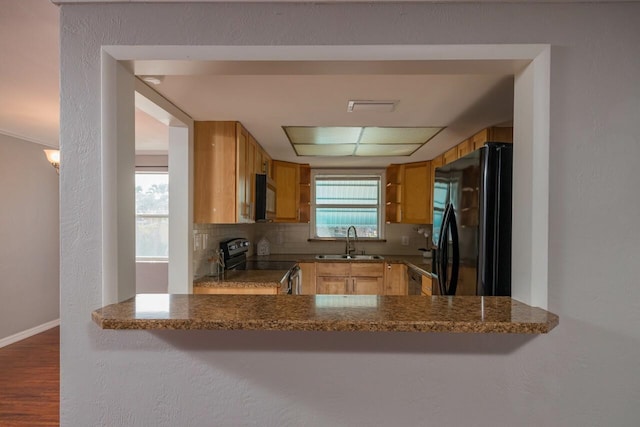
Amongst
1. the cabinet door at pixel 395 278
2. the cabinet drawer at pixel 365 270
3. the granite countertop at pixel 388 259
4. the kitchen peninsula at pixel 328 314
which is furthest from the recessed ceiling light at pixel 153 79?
the cabinet door at pixel 395 278

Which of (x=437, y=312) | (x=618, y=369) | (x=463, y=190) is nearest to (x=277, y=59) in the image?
(x=437, y=312)

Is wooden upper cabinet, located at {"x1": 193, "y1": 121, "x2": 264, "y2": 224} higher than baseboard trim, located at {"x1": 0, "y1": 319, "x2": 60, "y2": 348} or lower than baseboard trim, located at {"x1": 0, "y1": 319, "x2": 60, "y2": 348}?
higher

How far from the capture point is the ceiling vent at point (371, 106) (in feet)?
7.12

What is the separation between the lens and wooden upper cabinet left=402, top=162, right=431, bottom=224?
4.27 m

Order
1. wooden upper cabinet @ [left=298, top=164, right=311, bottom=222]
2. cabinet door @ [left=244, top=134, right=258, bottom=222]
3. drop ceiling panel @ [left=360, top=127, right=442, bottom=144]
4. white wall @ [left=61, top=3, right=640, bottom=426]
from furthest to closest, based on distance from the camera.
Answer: wooden upper cabinet @ [left=298, top=164, right=311, bottom=222] → cabinet door @ [left=244, top=134, right=258, bottom=222] → drop ceiling panel @ [left=360, top=127, right=442, bottom=144] → white wall @ [left=61, top=3, right=640, bottom=426]

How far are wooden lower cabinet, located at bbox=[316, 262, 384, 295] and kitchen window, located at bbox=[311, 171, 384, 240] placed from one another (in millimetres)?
773

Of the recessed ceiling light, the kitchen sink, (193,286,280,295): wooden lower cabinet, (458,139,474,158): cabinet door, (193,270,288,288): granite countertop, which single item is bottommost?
the kitchen sink

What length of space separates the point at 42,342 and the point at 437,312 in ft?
15.3

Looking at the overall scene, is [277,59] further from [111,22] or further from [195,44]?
[111,22]

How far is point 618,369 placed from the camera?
1.28m

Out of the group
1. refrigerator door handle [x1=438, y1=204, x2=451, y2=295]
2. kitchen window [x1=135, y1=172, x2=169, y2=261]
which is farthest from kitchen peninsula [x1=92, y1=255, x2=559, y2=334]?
kitchen window [x1=135, y1=172, x2=169, y2=261]

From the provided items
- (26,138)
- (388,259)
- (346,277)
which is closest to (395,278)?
(388,259)

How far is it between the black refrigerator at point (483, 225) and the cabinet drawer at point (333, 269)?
2.51 metres

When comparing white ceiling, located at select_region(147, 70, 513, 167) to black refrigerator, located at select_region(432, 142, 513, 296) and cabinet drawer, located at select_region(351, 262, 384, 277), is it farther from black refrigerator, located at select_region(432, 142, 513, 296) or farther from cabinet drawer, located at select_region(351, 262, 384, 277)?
cabinet drawer, located at select_region(351, 262, 384, 277)
